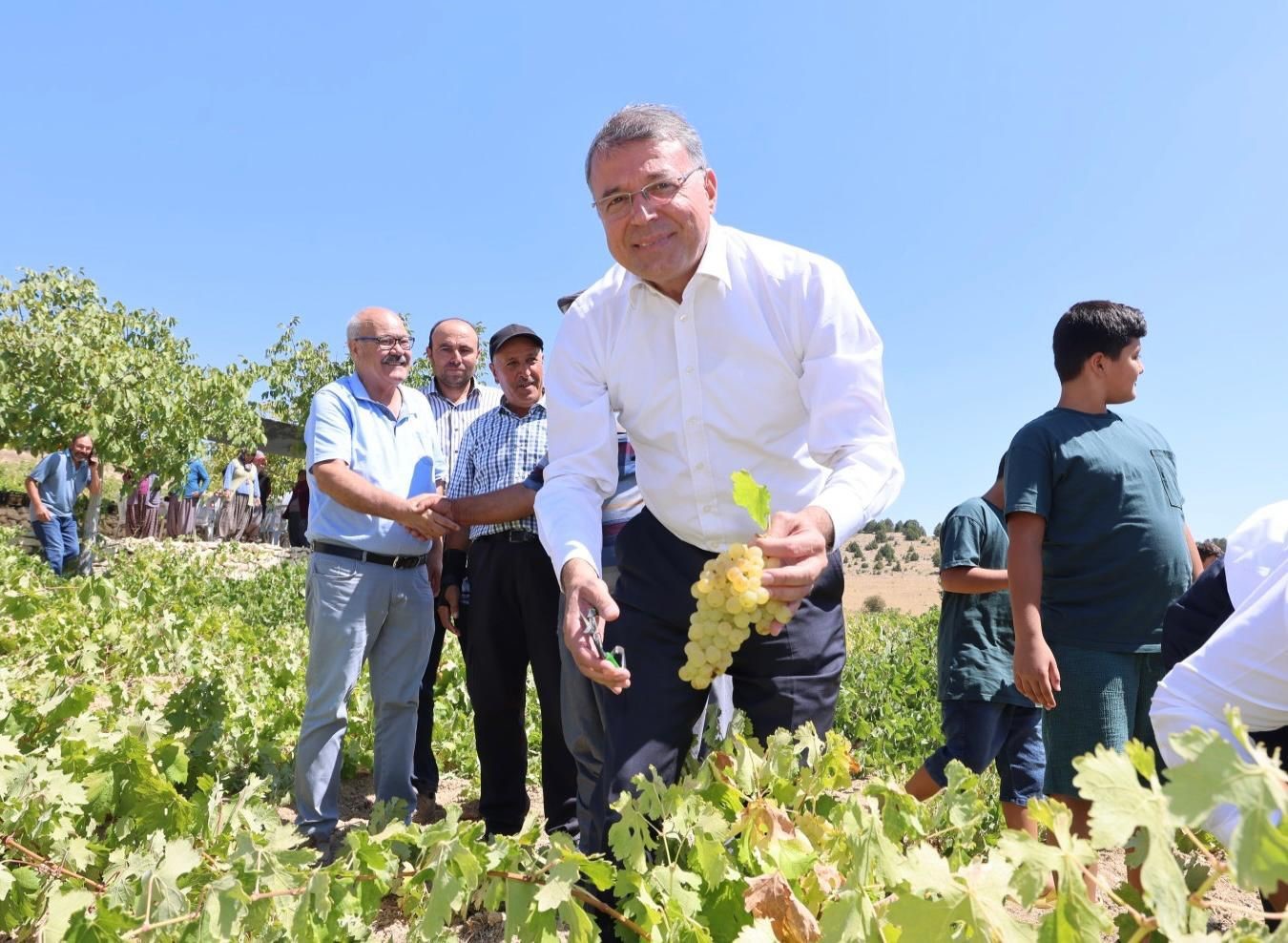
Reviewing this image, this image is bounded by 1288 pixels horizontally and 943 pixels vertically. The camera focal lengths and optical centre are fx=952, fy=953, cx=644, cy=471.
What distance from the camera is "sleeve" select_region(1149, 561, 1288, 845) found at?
5.25 ft

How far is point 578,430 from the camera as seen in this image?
2.33 m

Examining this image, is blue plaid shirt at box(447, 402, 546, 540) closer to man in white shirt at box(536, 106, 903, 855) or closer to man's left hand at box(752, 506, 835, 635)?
man in white shirt at box(536, 106, 903, 855)

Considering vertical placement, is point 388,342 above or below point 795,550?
above

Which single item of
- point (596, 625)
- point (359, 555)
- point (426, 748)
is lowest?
point (426, 748)

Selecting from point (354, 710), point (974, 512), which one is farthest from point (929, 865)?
point (354, 710)

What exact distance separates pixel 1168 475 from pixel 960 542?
3.02 ft

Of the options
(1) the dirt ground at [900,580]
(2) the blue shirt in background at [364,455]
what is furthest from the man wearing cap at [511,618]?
(1) the dirt ground at [900,580]

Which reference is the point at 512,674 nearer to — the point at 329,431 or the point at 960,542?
the point at 329,431

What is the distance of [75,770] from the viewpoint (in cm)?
253

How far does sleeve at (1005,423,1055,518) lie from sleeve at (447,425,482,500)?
7.65ft

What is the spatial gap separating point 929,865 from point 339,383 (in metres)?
3.55

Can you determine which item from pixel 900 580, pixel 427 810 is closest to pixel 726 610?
pixel 427 810

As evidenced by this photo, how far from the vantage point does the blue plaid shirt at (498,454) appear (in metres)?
4.15

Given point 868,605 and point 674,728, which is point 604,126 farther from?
point 868,605
